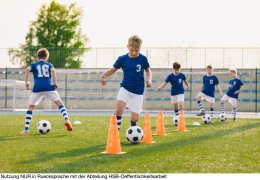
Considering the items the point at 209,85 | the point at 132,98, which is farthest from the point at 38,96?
the point at 209,85

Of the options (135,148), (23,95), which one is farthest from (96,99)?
(135,148)

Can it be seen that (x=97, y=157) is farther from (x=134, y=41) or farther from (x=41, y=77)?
(x=41, y=77)

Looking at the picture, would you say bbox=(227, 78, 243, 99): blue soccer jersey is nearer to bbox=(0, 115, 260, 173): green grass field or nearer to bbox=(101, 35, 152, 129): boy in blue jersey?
bbox=(0, 115, 260, 173): green grass field

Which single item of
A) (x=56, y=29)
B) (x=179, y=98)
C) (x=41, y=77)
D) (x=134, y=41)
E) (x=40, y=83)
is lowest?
(x=179, y=98)

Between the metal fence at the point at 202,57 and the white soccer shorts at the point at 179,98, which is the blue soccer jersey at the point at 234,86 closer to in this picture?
Answer: the white soccer shorts at the point at 179,98

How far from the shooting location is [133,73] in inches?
372

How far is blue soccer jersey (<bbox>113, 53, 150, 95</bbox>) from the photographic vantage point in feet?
31.0

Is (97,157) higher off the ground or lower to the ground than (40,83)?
lower

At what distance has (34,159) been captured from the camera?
706 centimetres

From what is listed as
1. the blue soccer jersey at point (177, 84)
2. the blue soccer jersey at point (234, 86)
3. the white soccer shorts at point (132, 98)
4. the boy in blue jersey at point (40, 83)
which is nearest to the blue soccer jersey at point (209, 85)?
the blue soccer jersey at point (234, 86)

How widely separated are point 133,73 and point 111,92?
2446 centimetres

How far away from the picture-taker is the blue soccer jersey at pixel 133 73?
944 cm

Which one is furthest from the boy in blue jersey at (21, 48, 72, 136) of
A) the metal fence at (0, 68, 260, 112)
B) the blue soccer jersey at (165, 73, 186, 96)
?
the metal fence at (0, 68, 260, 112)

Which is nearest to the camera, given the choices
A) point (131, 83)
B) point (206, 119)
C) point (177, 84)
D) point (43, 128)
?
point (131, 83)
